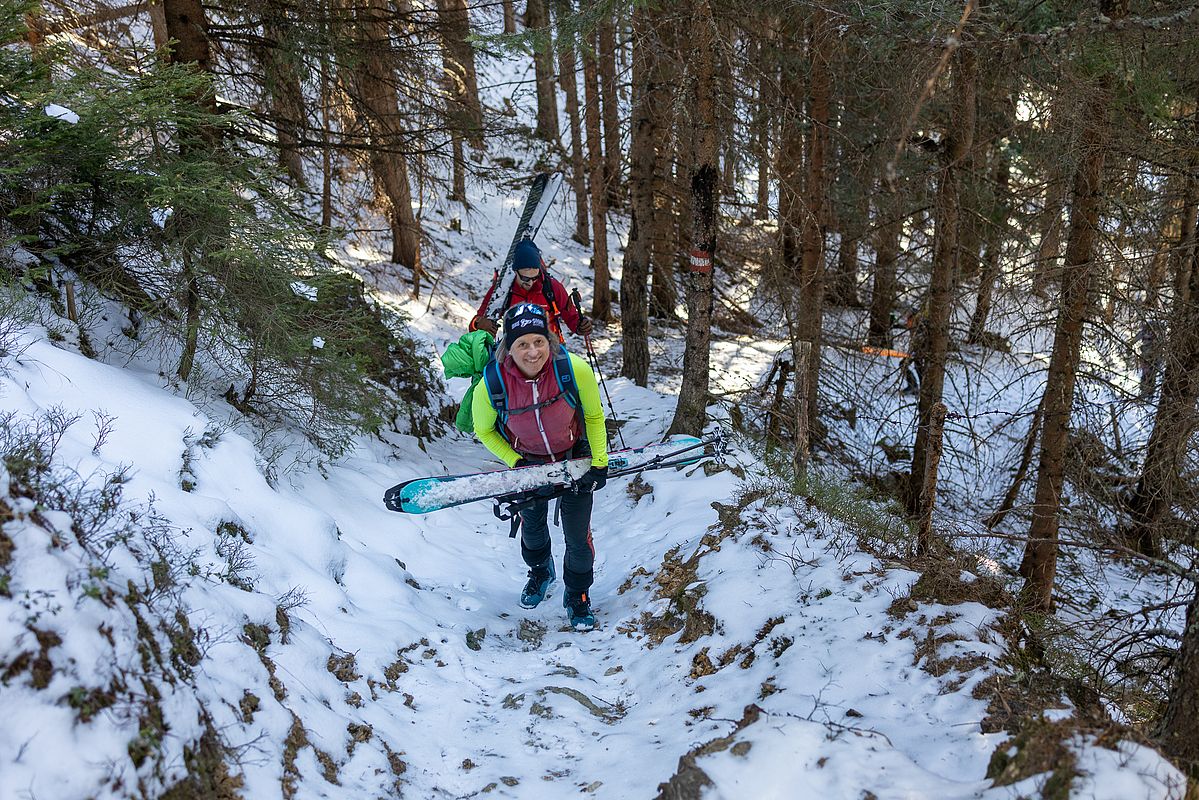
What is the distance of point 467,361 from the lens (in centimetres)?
521

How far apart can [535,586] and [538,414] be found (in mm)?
1565

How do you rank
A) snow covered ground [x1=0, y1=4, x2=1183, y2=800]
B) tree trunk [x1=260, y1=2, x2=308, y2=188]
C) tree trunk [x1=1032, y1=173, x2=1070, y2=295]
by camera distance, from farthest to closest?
1. tree trunk [x1=260, y1=2, x2=308, y2=188]
2. tree trunk [x1=1032, y1=173, x2=1070, y2=295]
3. snow covered ground [x1=0, y1=4, x2=1183, y2=800]

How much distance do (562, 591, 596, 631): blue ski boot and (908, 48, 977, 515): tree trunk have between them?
4.22m

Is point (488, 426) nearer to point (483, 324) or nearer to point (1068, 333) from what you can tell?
point (483, 324)

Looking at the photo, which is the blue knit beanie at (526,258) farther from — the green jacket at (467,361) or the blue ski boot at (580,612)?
the blue ski boot at (580,612)

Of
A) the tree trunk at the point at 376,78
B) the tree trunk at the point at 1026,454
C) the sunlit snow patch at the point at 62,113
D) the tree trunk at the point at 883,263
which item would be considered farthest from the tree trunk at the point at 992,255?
the sunlit snow patch at the point at 62,113

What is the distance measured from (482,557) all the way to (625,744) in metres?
3.01

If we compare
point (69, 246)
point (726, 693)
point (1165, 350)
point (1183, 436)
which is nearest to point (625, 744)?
point (726, 693)

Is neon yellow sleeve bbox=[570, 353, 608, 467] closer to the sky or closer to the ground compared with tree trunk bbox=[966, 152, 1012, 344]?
closer to the ground

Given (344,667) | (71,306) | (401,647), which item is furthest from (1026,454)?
(71,306)

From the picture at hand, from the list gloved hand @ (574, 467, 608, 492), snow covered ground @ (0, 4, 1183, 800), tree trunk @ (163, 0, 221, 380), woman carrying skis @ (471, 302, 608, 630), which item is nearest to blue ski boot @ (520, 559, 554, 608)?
snow covered ground @ (0, 4, 1183, 800)

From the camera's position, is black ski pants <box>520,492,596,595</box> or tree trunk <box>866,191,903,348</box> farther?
tree trunk <box>866,191,903,348</box>

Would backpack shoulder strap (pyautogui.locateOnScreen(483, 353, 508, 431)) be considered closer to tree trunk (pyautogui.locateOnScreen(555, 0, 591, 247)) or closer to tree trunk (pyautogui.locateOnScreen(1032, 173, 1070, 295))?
tree trunk (pyautogui.locateOnScreen(1032, 173, 1070, 295))

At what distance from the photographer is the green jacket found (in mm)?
5164
